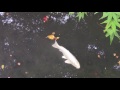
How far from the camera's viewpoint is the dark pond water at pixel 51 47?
95.7 inches

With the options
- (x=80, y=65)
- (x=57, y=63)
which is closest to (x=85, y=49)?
(x=80, y=65)

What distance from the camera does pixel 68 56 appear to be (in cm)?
247

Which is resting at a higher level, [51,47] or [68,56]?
[51,47]

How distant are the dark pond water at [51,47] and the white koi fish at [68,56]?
0.04 m

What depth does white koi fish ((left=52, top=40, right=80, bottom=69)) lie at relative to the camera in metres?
2.44

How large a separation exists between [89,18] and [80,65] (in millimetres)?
573

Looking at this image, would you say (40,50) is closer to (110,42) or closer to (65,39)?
(65,39)

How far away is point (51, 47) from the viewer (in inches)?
99.6

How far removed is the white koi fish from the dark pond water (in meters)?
0.04

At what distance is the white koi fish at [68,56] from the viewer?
2.44 meters

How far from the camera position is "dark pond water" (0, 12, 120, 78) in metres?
2.43

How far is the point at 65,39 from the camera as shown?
2.56 metres

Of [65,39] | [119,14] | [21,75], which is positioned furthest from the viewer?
[65,39]

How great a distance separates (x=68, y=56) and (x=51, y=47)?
23cm
